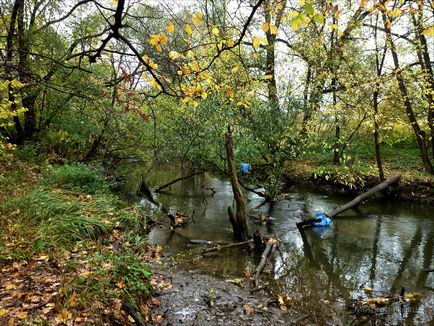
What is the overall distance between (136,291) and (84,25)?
9.32 m

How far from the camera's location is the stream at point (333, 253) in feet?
18.5

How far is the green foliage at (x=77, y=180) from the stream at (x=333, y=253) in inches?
93.1

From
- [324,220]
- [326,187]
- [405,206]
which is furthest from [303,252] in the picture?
[326,187]

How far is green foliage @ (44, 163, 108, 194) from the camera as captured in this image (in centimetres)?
912

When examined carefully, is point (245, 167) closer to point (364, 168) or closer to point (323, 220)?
point (323, 220)

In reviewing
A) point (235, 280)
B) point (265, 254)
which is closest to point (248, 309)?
point (235, 280)

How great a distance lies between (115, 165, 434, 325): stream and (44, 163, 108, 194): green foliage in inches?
93.1

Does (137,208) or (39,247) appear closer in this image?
(39,247)

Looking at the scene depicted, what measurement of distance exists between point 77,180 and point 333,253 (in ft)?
24.2

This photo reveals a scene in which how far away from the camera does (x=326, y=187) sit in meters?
15.2

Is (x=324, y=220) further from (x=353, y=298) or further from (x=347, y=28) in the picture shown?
(x=347, y=28)

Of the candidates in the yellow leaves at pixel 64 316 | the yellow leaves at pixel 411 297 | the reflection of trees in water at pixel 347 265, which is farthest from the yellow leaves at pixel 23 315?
the yellow leaves at pixel 411 297

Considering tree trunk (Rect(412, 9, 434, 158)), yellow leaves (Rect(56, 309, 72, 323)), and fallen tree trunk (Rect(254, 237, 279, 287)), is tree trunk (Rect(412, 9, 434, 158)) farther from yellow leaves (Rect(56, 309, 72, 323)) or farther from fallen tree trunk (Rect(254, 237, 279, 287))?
yellow leaves (Rect(56, 309, 72, 323))

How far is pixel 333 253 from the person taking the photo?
8.07m
